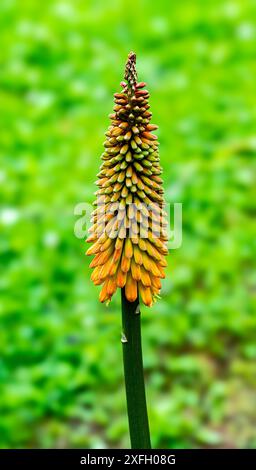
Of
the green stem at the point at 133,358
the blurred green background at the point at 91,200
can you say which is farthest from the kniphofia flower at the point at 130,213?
the blurred green background at the point at 91,200

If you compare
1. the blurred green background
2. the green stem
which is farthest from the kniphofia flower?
the blurred green background

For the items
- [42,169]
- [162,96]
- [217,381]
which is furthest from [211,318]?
[162,96]

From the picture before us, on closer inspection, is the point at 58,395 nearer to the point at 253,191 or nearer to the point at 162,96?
the point at 253,191

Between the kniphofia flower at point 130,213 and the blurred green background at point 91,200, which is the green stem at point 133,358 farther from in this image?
the blurred green background at point 91,200

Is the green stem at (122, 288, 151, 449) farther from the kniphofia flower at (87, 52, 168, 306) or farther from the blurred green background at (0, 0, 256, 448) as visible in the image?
the blurred green background at (0, 0, 256, 448)

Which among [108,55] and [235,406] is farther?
[108,55]

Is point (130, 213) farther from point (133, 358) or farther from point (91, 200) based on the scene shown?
point (91, 200)
